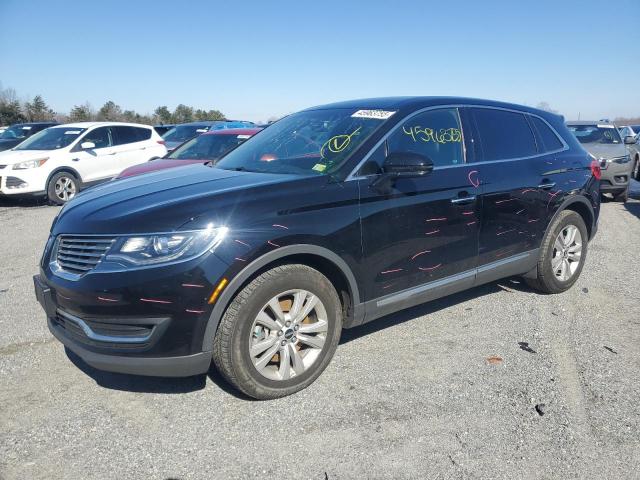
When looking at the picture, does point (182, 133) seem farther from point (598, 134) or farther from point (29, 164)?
point (598, 134)

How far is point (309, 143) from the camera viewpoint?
3.84 meters

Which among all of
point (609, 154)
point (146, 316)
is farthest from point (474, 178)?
point (609, 154)

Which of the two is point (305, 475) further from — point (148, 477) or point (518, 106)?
point (518, 106)

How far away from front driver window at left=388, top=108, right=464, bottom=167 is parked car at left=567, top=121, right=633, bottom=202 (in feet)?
22.2

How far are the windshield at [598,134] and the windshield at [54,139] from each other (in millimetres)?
11077

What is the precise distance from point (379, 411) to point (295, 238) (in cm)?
113

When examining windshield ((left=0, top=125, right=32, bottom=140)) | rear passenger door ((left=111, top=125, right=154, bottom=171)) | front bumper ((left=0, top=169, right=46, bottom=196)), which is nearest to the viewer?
front bumper ((left=0, top=169, right=46, bottom=196))

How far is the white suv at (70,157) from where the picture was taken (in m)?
10.5

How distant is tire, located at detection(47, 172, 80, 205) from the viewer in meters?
10.7

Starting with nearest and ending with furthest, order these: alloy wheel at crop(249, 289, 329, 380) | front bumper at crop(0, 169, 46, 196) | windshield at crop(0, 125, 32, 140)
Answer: alloy wheel at crop(249, 289, 329, 380)
front bumper at crop(0, 169, 46, 196)
windshield at crop(0, 125, 32, 140)

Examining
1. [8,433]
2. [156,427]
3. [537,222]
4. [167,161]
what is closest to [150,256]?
[156,427]

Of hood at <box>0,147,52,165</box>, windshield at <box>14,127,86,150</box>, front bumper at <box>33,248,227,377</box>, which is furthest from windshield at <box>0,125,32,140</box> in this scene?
front bumper at <box>33,248,227,377</box>

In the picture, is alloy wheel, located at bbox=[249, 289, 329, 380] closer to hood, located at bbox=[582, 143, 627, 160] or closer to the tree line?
hood, located at bbox=[582, 143, 627, 160]

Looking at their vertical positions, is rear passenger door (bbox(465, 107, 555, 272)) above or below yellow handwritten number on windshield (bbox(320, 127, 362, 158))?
below
